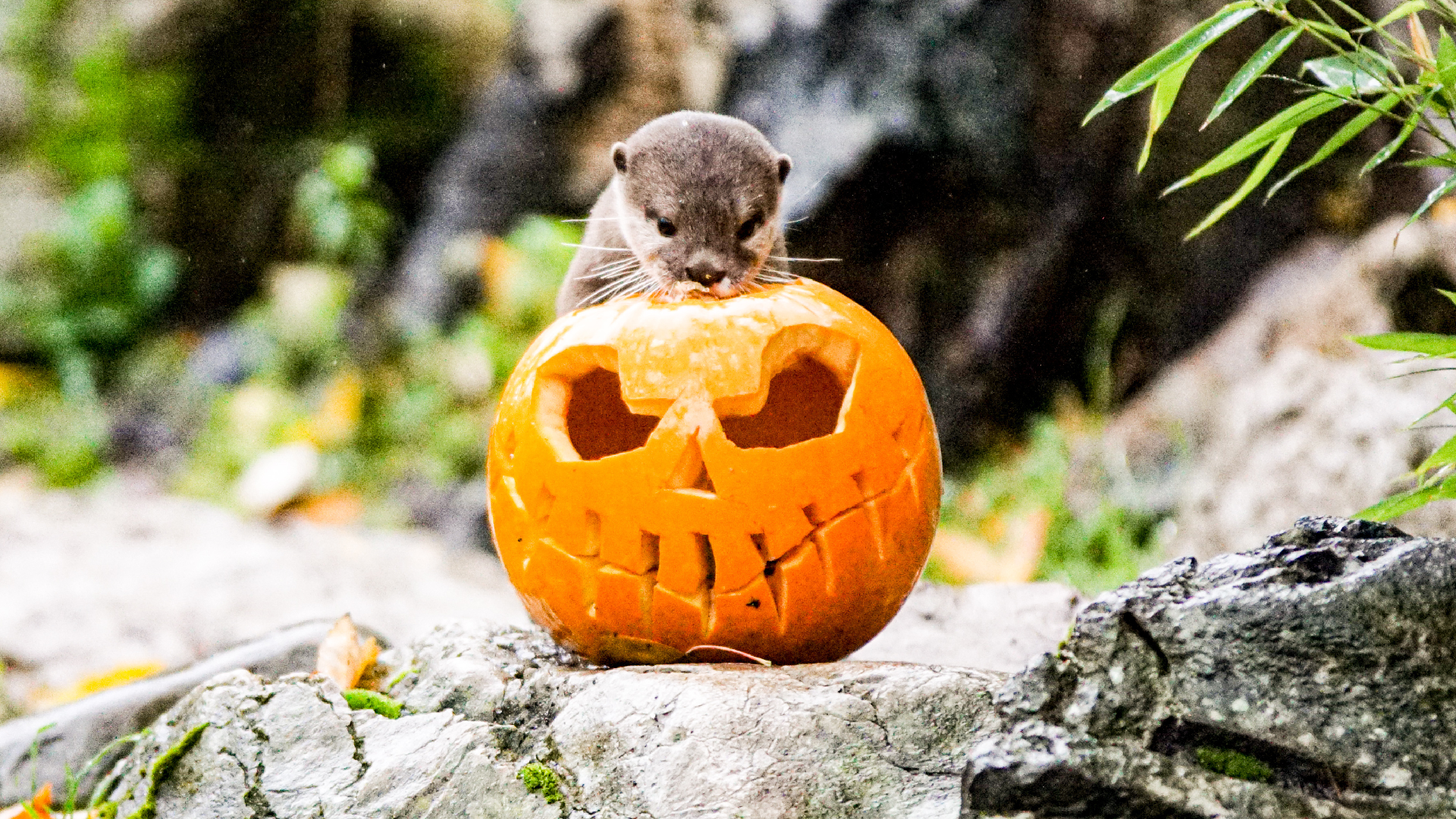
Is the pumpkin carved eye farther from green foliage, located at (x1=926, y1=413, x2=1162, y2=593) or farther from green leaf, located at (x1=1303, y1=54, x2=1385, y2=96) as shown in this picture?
green foliage, located at (x1=926, y1=413, x2=1162, y2=593)

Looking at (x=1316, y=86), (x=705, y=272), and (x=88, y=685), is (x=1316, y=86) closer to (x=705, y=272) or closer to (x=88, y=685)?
(x=705, y=272)

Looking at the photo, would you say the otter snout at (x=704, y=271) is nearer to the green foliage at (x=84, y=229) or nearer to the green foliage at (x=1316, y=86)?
the green foliage at (x=1316, y=86)

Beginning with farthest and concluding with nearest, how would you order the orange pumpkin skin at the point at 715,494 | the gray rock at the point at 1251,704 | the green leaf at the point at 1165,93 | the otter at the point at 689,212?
the otter at the point at 689,212 < the orange pumpkin skin at the point at 715,494 < the green leaf at the point at 1165,93 < the gray rock at the point at 1251,704

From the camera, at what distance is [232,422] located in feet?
27.2

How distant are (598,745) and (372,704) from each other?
24.3 inches

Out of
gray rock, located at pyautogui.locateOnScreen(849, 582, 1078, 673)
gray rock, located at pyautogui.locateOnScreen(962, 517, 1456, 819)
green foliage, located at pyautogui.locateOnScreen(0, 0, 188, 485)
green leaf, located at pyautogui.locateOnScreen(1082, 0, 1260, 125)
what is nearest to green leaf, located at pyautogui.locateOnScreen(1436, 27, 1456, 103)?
green leaf, located at pyautogui.locateOnScreen(1082, 0, 1260, 125)

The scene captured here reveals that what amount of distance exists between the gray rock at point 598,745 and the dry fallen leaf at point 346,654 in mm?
394

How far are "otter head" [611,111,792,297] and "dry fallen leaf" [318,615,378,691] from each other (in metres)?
1.38

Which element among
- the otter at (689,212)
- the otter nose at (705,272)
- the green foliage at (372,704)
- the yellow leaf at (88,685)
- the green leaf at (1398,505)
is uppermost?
the otter at (689,212)

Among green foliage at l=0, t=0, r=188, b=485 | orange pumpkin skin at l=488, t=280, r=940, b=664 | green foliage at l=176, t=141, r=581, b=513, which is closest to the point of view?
orange pumpkin skin at l=488, t=280, r=940, b=664

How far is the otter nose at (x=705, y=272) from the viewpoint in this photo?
3.71 meters

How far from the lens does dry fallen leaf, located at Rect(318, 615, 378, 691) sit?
305 cm

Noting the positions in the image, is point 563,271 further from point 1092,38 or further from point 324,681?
point 324,681

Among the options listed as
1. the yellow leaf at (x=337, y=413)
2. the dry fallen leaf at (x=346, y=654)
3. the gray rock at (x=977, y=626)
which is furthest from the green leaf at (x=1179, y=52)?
the yellow leaf at (x=337, y=413)
